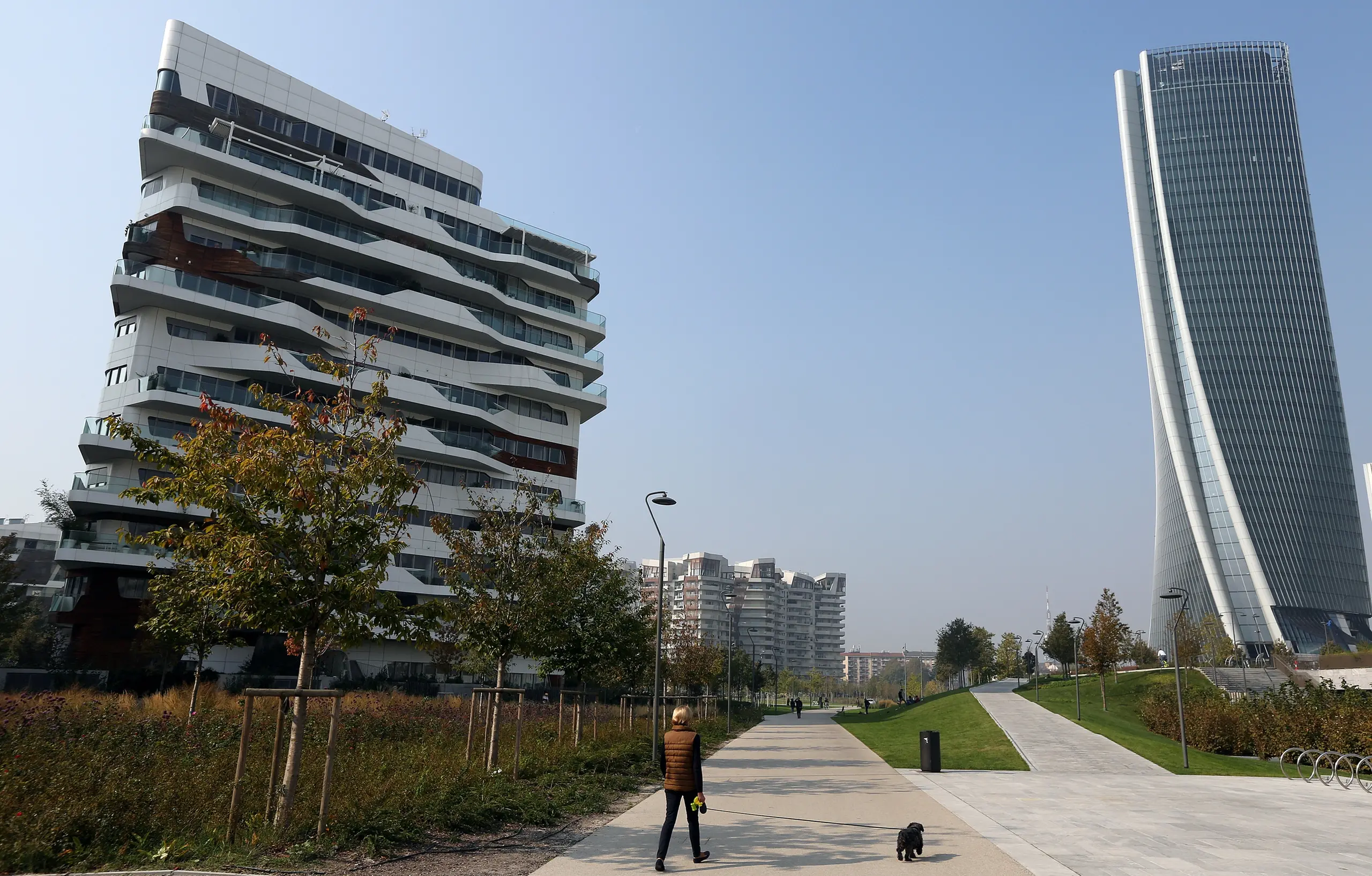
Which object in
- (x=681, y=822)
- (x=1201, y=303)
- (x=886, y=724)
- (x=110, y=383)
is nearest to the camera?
(x=681, y=822)

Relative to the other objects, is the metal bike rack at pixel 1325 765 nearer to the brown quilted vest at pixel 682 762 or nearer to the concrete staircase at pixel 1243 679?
the brown quilted vest at pixel 682 762

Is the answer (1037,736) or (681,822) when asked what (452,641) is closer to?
(681,822)

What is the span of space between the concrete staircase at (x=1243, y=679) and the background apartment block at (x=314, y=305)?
4563cm

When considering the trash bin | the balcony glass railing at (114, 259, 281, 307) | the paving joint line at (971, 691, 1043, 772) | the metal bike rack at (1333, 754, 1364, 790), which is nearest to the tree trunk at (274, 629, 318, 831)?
the trash bin

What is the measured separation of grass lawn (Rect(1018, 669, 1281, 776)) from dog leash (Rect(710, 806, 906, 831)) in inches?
642

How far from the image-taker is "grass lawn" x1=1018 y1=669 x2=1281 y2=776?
25.3 meters

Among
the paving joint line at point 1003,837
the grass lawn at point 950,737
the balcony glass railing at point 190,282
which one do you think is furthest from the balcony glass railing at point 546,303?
the paving joint line at point 1003,837

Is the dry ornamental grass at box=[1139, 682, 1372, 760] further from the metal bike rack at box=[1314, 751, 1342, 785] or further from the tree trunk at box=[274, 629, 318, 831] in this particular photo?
the tree trunk at box=[274, 629, 318, 831]

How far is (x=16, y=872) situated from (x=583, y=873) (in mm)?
Result: 5525

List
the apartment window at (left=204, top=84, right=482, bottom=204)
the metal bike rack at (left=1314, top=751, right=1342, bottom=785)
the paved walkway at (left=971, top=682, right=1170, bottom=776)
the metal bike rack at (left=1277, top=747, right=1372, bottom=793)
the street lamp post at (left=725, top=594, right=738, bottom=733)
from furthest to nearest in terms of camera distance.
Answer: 1. the apartment window at (left=204, top=84, right=482, bottom=204)
2. the street lamp post at (left=725, top=594, right=738, bottom=733)
3. the paved walkway at (left=971, top=682, right=1170, bottom=776)
4. the metal bike rack at (left=1314, top=751, right=1342, bottom=785)
5. the metal bike rack at (left=1277, top=747, right=1372, bottom=793)

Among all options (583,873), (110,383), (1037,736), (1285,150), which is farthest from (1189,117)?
(583,873)

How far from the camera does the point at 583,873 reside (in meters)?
9.47

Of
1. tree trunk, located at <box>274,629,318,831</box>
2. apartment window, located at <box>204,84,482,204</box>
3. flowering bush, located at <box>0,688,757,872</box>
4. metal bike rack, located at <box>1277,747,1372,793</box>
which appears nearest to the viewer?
flowering bush, located at <box>0,688,757,872</box>

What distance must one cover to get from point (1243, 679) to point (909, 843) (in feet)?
198
